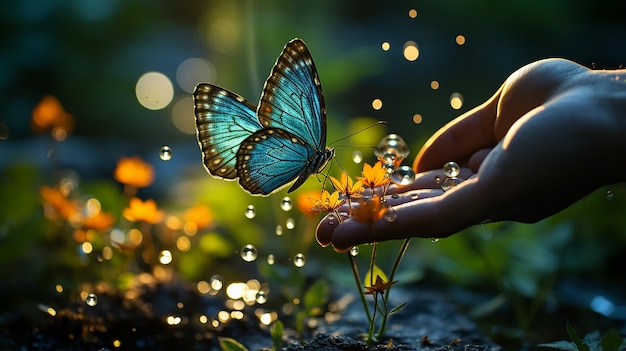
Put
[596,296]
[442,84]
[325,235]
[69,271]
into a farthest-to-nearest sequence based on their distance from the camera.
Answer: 1. [442,84]
2. [596,296]
3. [69,271]
4. [325,235]

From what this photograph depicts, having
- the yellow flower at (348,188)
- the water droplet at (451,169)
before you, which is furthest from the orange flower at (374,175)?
the water droplet at (451,169)

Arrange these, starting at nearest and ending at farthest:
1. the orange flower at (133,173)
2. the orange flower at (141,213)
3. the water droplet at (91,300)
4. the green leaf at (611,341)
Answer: the green leaf at (611,341) → the water droplet at (91,300) → the orange flower at (141,213) → the orange flower at (133,173)

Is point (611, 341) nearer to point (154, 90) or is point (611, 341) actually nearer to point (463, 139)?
point (463, 139)

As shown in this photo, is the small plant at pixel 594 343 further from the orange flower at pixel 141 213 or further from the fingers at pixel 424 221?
the orange flower at pixel 141 213

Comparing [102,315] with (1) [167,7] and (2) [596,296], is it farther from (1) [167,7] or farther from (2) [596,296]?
(1) [167,7]

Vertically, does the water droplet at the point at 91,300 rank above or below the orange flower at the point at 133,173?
below

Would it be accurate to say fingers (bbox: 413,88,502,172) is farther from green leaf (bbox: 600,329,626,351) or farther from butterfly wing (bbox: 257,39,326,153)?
green leaf (bbox: 600,329,626,351)

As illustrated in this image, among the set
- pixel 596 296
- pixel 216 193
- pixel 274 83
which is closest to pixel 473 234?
pixel 596 296

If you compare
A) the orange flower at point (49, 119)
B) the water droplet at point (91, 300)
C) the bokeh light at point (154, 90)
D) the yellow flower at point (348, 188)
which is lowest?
the water droplet at point (91, 300)
